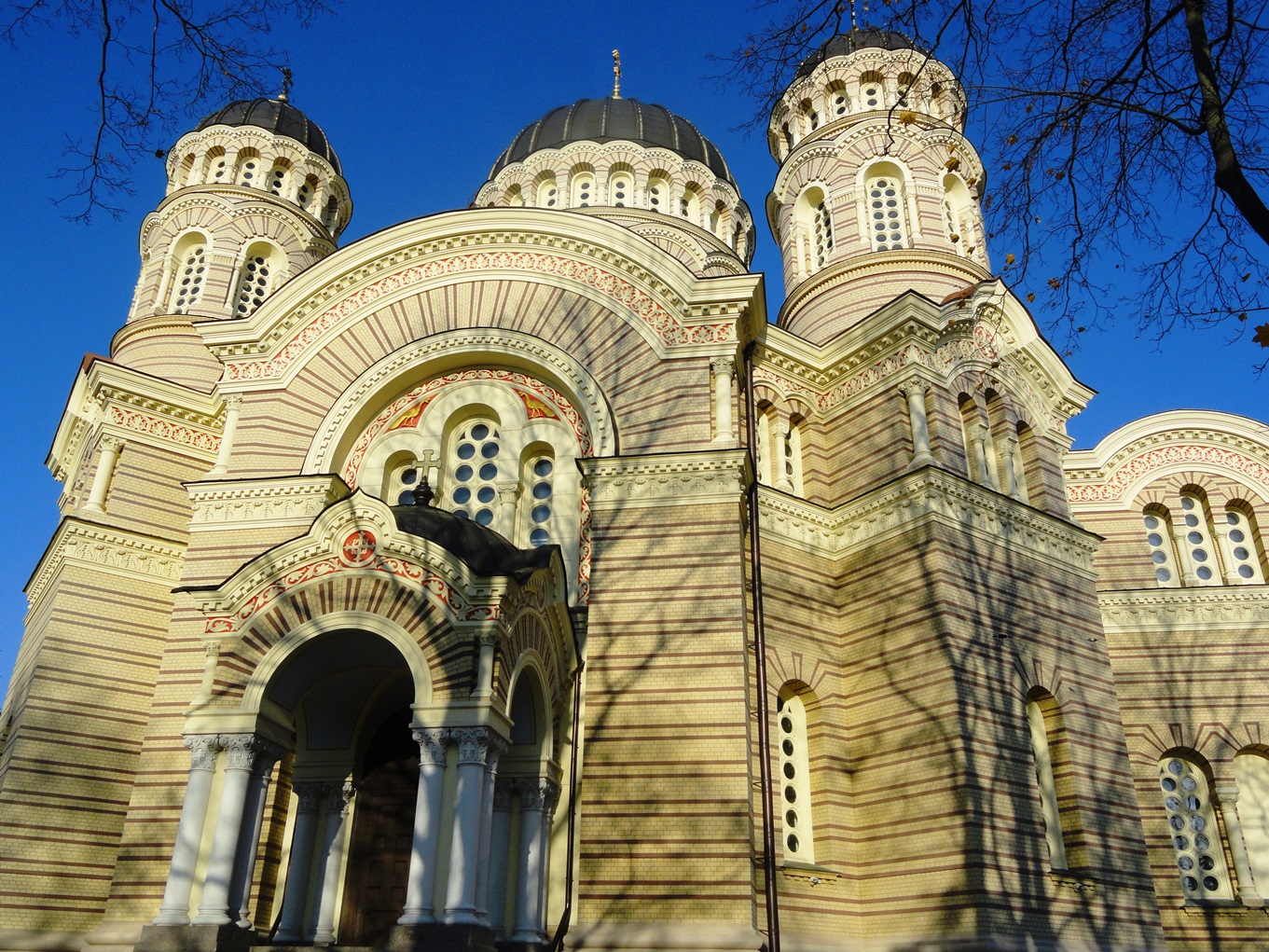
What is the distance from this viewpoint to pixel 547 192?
27.5 meters

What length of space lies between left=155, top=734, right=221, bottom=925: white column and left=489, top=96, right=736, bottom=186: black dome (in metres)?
19.6

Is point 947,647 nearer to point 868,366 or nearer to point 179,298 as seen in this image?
point 868,366

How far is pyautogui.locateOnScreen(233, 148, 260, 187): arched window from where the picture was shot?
82.2 feet

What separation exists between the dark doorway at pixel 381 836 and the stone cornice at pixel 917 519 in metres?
6.07

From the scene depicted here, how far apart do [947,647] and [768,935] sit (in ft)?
14.4

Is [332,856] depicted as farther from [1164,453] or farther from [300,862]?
[1164,453]

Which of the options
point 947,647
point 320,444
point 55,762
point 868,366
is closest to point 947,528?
point 947,647

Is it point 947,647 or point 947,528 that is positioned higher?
point 947,528

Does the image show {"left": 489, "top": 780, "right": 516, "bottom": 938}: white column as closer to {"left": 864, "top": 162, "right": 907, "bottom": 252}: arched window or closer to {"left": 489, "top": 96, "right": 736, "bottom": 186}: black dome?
{"left": 864, "top": 162, "right": 907, "bottom": 252}: arched window

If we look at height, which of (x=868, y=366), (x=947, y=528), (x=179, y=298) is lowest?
(x=947, y=528)

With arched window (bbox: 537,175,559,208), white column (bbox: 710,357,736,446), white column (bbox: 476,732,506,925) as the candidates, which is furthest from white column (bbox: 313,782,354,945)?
arched window (bbox: 537,175,559,208)

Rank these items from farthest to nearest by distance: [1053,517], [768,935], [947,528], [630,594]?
[1053,517] → [947,528] → [630,594] → [768,935]

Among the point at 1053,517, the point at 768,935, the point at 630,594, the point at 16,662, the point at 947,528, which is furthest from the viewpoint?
the point at 16,662

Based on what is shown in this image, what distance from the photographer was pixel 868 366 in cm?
1791
